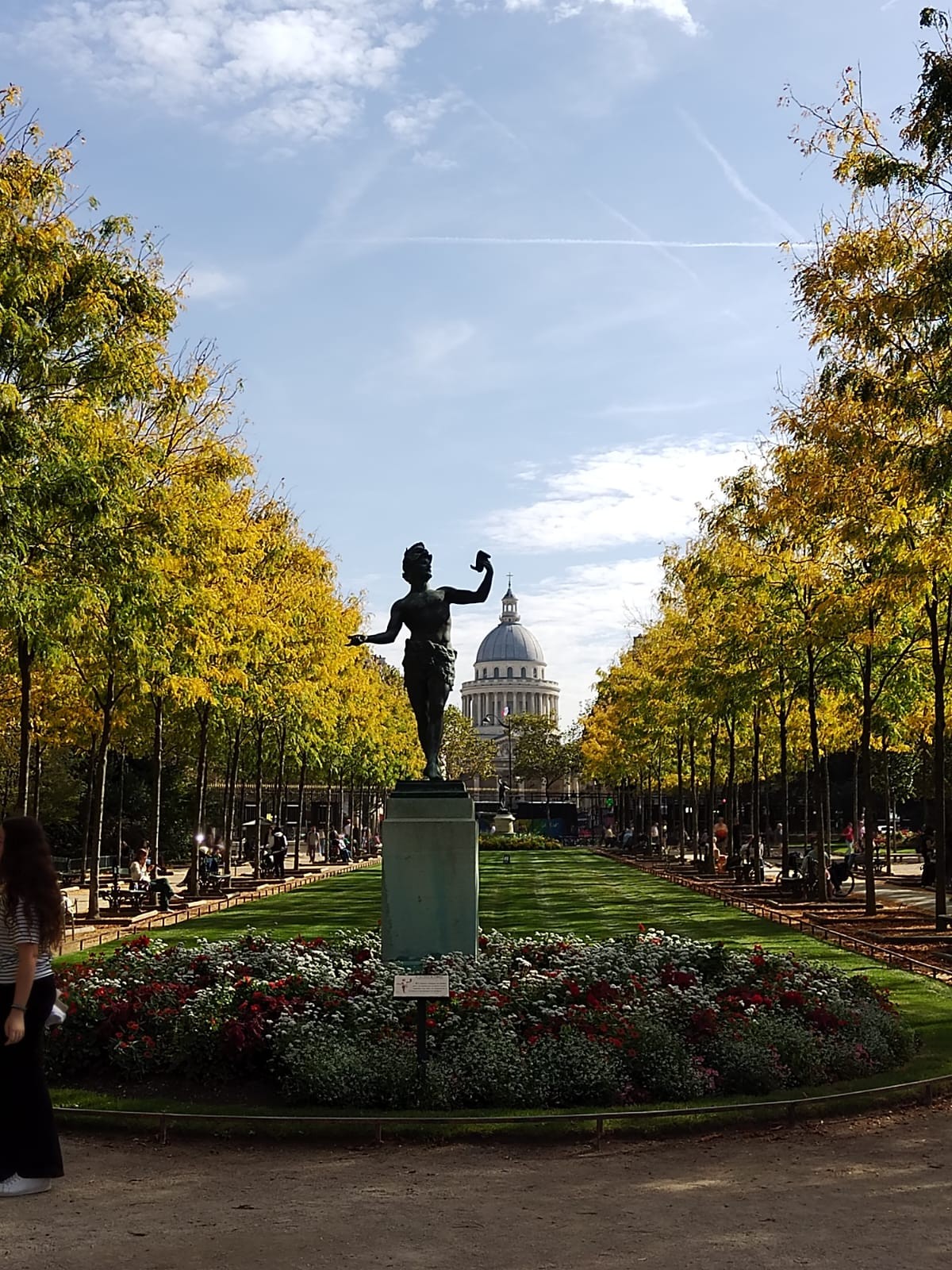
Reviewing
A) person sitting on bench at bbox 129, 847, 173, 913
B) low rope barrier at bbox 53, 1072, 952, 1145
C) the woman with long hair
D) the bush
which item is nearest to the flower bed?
low rope barrier at bbox 53, 1072, 952, 1145

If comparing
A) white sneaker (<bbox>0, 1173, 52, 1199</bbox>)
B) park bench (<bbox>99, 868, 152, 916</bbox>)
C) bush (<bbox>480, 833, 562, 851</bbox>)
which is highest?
white sneaker (<bbox>0, 1173, 52, 1199</bbox>)

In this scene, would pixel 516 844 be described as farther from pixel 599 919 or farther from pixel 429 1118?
pixel 429 1118

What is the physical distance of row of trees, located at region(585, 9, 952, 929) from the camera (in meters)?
17.2

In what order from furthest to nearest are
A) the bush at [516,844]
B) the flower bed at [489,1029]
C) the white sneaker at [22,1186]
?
the bush at [516,844] < the flower bed at [489,1029] < the white sneaker at [22,1186]

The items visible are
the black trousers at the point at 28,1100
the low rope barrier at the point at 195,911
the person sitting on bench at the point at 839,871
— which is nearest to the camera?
the black trousers at the point at 28,1100

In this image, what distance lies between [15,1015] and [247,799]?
7544 centimetres

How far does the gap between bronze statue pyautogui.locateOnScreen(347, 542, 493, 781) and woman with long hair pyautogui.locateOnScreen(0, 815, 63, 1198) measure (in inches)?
304

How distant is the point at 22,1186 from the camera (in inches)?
319

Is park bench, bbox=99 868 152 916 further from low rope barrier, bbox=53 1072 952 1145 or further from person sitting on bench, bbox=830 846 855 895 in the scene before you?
low rope barrier, bbox=53 1072 952 1145

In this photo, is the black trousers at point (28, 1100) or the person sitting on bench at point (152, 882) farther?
the person sitting on bench at point (152, 882)

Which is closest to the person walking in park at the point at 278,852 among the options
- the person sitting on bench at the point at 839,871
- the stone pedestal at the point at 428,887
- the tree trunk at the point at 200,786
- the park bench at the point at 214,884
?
the park bench at the point at 214,884

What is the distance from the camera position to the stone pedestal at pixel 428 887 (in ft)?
47.7

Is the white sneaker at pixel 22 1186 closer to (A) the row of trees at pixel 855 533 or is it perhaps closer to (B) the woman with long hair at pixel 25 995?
(B) the woman with long hair at pixel 25 995

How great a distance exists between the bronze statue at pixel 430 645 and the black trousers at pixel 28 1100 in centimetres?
772
